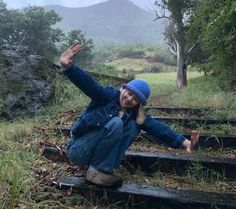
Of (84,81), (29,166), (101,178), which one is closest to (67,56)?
(84,81)

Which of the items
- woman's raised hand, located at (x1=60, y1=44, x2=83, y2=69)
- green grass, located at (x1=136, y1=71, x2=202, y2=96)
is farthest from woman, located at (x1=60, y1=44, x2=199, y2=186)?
green grass, located at (x1=136, y1=71, x2=202, y2=96)

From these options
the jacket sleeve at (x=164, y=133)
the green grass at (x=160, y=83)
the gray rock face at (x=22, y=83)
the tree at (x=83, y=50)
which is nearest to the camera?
the jacket sleeve at (x=164, y=133)

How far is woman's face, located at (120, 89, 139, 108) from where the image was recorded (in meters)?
3.76

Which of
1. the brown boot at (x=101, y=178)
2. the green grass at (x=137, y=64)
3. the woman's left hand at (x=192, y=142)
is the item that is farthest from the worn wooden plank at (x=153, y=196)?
the green grass at (x=137, y=64)

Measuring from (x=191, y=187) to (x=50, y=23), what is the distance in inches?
1068

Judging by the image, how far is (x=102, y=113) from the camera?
3.75 metres

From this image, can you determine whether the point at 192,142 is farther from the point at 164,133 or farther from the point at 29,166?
the point at 29,166

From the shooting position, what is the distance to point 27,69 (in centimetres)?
754

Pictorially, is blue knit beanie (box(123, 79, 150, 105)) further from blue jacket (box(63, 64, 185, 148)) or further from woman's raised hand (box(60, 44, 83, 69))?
woman's raised hand (box(60, 44, 83, 69))

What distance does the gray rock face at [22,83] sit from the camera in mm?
6672

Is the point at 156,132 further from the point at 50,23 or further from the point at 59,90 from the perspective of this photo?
the point at 50,23

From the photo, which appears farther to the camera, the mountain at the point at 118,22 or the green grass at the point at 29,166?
the mountain at the point at 118,22

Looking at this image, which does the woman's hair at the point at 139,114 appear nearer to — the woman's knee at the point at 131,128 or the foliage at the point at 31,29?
the woman's knee at the point at 131,128

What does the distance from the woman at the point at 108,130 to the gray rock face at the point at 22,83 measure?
2993mm
